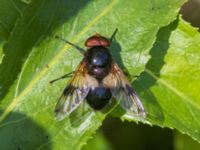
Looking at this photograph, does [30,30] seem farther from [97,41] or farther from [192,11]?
[192,11]

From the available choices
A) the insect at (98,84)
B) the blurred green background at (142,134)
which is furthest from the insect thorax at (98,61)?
the blurred green background at (142,134)

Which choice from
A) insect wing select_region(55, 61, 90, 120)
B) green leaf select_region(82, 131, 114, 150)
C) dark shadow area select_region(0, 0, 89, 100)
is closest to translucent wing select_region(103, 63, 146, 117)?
insect wing select_region(55, 61, 90, 120)

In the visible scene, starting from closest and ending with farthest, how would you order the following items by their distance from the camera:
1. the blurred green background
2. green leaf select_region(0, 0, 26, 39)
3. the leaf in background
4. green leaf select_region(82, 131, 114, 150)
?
green leaf select_region(0, 0, 26, 39)
the leaf in background
green leaf select_region(82, 131, 114, 150)
the blurred green background

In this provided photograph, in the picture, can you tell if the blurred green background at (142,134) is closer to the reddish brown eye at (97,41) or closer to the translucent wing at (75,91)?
the translucent wing at (75,91)

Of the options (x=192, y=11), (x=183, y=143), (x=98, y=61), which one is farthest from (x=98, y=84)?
(x=192, y=11)

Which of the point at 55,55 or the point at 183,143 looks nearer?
the point at 55,55

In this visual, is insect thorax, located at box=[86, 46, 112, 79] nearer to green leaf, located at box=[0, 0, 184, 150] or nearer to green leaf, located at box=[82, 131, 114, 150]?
green leaf, located at box=[0, 0, 184, 150]
